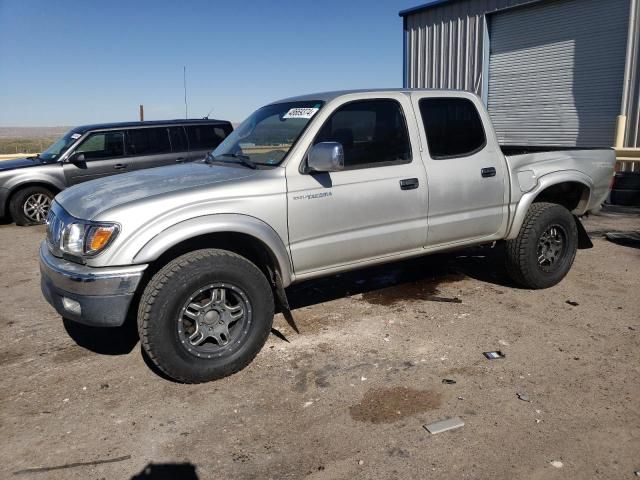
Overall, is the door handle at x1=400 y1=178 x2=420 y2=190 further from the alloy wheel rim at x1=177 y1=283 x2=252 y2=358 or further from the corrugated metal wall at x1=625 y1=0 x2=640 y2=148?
the corrugated metal wall at x1=625 y1=0 x2=640 y2=148

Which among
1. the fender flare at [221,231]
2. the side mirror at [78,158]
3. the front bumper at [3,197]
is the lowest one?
the front bumper at [3,197]

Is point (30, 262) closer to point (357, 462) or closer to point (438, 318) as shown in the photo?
point (438, 318)

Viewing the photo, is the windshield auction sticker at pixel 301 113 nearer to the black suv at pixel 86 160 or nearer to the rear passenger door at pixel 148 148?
the black suv at pixel 86 160

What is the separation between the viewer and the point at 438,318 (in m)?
4.61

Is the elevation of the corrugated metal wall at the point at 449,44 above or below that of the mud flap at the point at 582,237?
above

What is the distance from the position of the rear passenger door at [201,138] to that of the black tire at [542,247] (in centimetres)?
649

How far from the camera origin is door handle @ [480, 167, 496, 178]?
468 cm

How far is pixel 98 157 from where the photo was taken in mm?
9578

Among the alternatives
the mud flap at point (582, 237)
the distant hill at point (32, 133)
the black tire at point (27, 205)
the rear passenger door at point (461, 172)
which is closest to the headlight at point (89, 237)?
the rear passenger door at point (461, 172)

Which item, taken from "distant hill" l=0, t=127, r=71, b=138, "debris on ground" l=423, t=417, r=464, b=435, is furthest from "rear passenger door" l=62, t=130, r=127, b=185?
"distant hill" l=0, t=127, r=71, b=138

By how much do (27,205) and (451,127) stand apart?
Answer: 813 centimetres

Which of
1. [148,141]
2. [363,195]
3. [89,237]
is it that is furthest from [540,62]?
[89,237]

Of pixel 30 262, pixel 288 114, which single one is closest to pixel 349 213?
pixel 288 114

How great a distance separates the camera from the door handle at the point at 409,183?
423 centimetres
